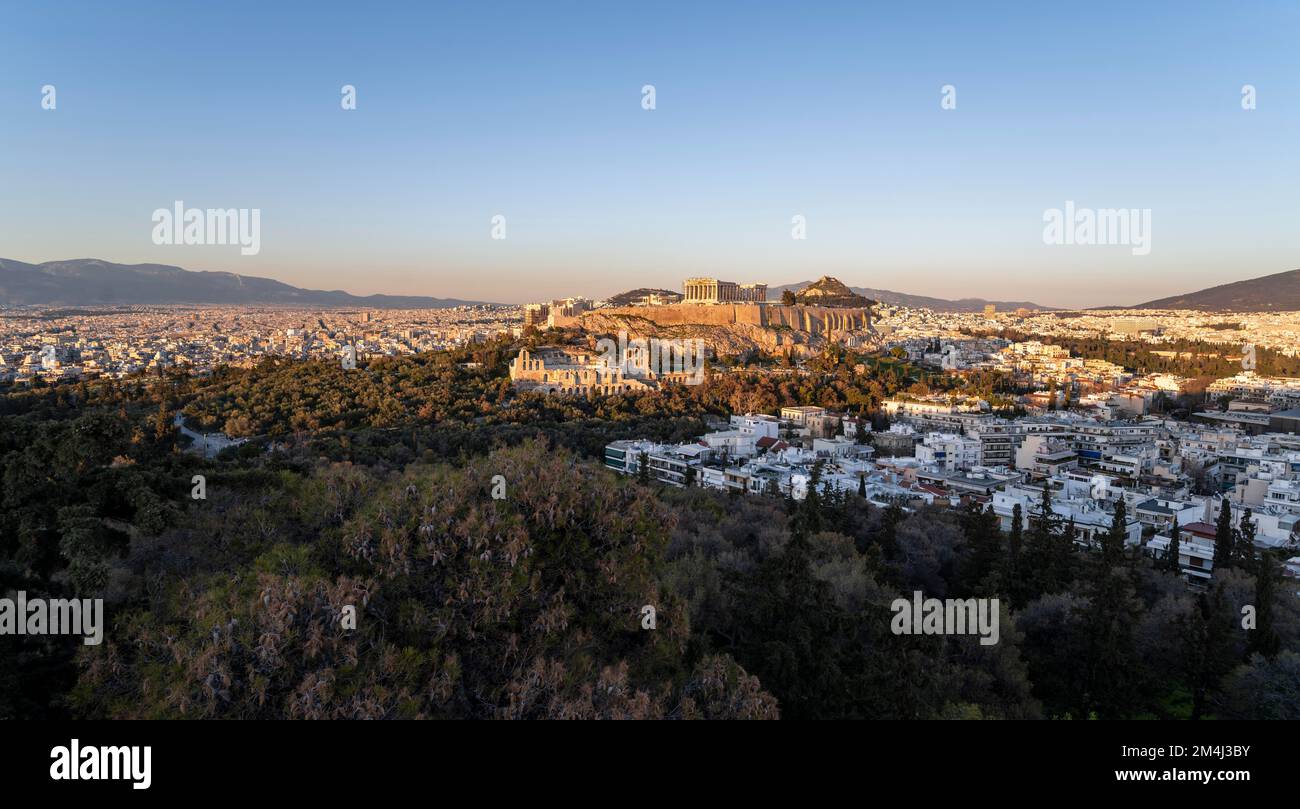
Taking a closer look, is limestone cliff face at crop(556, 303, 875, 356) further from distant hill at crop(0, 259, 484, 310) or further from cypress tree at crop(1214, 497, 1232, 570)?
distant hill at crop(0, 259, 484, 310)

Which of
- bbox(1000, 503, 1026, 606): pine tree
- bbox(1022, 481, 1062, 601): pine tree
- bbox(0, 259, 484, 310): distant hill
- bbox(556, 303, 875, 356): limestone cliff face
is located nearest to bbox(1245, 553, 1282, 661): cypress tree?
bbox(1022, 481, 1062, 601): pine tree

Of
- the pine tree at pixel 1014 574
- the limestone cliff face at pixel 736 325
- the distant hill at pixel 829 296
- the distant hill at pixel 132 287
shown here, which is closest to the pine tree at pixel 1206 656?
the pine tree at pixel 1014 574

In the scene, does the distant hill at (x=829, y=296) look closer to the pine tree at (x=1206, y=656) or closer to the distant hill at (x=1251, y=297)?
the pine tree at (x=1206, y=656)

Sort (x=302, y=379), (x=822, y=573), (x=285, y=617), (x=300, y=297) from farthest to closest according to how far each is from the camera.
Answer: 1. (x=300, y=297)
2. (x=302, y=379)
3. (x=822, y=573)
4. (x=285, y=617)

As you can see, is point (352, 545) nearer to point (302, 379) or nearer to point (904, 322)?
point (302, 379)
